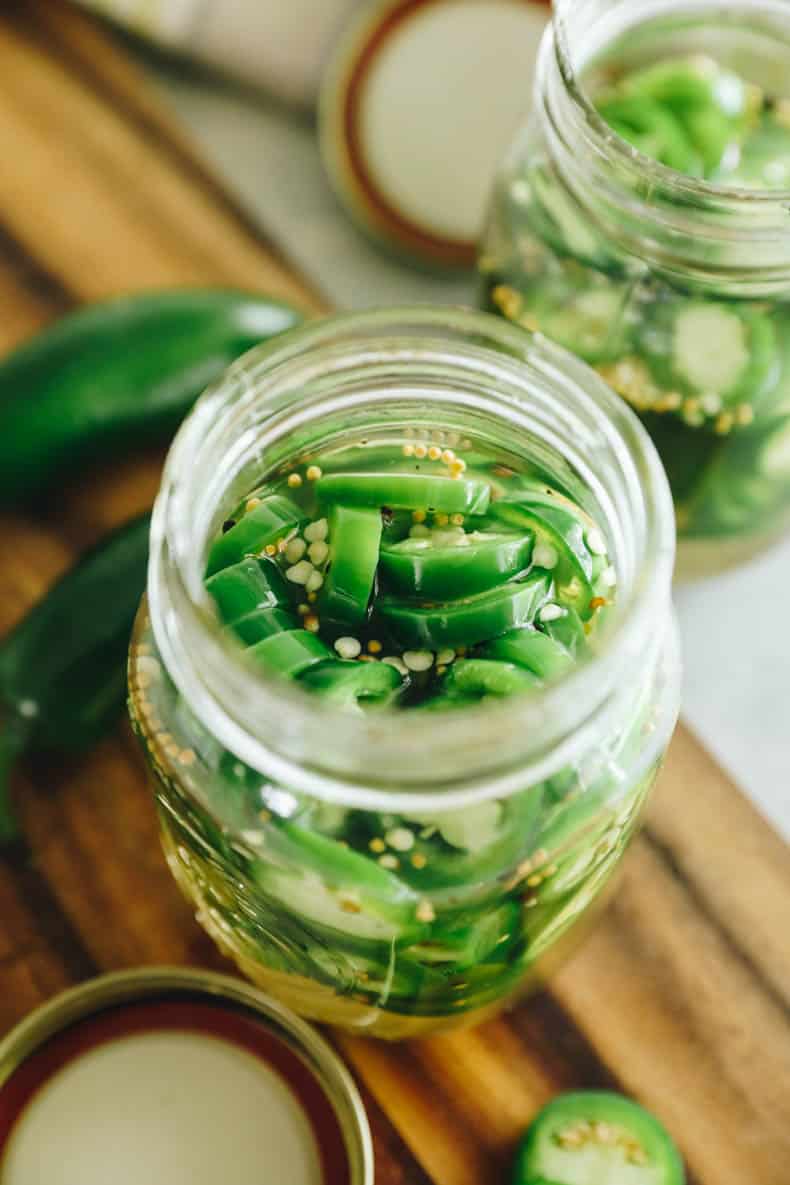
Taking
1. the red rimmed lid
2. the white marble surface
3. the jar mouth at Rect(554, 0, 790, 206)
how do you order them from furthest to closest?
the red rimmed lid → the white marble surface → the jar mouth at Rect(554, 0, 790, 206)

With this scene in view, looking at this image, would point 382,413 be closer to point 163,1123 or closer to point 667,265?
point 667,265

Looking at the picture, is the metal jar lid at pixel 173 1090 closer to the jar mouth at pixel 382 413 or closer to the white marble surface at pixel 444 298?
the jar mouth at pixel 382 413

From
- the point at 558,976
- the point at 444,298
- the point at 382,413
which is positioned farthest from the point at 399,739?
the point at 444,298

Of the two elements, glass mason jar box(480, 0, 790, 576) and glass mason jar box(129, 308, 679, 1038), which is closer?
glass mason jar box(129, 308, 679, 1038)

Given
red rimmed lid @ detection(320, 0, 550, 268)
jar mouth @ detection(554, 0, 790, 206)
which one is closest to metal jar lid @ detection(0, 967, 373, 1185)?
jar mouth @ detection(554, 0, 790, 206)

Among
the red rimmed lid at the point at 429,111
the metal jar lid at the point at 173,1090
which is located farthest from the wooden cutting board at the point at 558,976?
the red rimmed lid at the point at 429,111

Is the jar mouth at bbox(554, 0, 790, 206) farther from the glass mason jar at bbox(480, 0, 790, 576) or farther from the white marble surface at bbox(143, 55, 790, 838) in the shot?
the white marble surface at bbox(143, 55, 790, 838)
